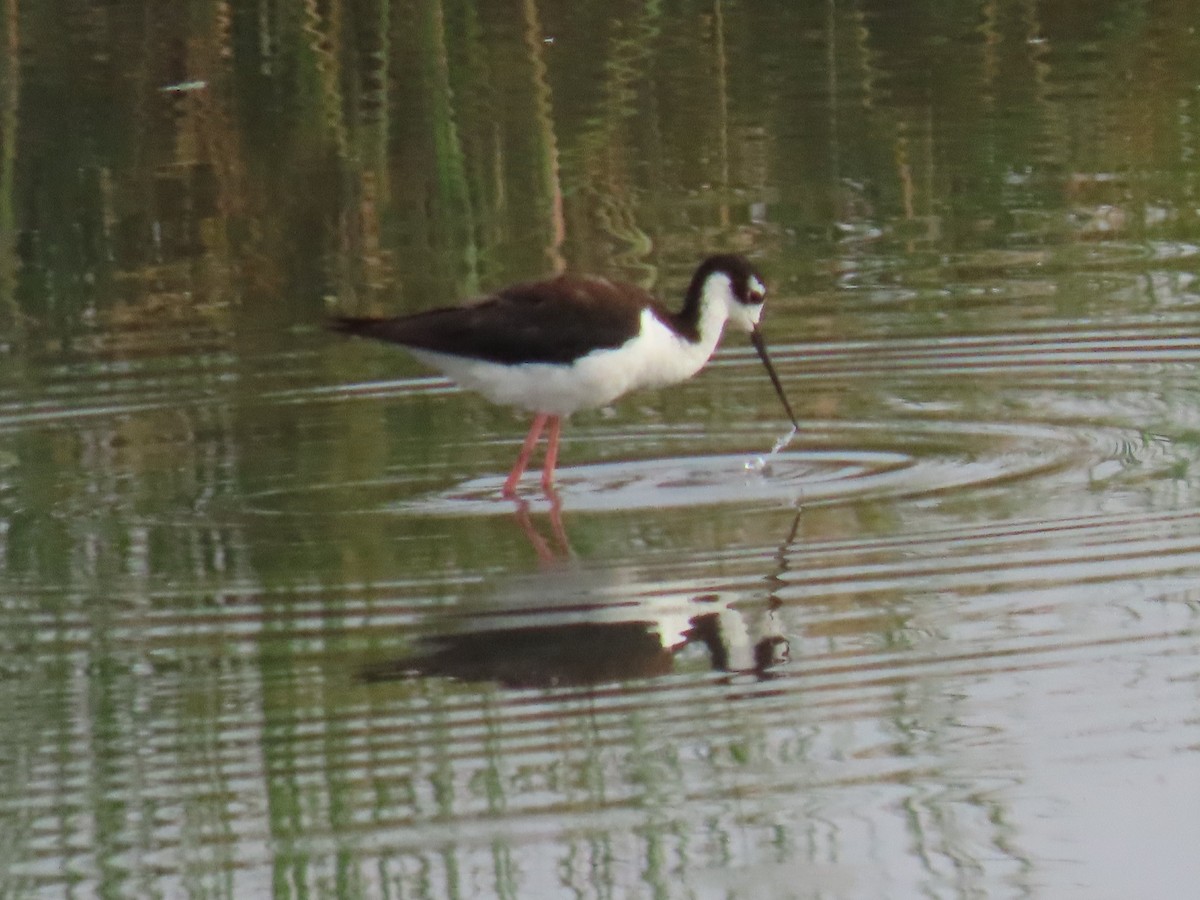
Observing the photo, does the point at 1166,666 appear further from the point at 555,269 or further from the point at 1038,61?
the point at 1038,61

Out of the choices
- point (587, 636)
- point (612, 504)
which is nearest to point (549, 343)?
point (612, 504)

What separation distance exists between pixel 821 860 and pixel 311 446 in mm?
4698

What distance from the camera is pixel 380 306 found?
12.4 m

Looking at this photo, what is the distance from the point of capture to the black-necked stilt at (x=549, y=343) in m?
9.57

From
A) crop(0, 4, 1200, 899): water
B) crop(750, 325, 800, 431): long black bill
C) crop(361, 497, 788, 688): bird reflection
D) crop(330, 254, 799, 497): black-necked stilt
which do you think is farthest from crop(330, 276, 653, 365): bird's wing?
crop(361, 497, 788, 688): bird reflection

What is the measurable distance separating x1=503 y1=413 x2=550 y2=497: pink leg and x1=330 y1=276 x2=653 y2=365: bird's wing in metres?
0.33

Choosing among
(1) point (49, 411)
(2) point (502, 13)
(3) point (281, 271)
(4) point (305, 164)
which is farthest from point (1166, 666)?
(2) point (502, 13)

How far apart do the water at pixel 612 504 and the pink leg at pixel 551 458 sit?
6cm

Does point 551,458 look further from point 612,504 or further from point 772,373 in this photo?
point 772,373

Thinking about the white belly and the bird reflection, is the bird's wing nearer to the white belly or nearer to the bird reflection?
the white belly

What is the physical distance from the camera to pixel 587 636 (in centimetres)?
718

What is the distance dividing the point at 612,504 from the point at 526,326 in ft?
3.10

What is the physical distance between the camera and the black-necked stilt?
31.4 ft

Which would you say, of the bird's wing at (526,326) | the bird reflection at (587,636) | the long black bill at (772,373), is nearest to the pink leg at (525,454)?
the bird's wing at (526,326)
